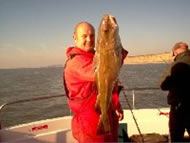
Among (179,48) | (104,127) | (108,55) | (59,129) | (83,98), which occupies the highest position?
(179,48)

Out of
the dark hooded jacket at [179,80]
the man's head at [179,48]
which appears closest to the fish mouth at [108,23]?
the dark hooded jacket at [179,80]

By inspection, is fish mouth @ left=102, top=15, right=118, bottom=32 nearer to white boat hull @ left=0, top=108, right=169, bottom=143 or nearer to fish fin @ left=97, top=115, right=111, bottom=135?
fish fin @ left=97, top=115, right=111, bottom=135

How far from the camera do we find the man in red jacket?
2.77 m

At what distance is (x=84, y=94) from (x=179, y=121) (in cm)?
277

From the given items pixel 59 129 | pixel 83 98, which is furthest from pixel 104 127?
pixel 59 129

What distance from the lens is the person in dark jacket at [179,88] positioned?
188 inches

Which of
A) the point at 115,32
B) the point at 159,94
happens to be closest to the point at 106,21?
the point at 115,32

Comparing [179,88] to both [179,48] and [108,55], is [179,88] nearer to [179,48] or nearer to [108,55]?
[179,48]

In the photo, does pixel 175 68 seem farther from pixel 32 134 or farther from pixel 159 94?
pixel 159 94

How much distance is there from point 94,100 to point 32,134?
12.5 feet

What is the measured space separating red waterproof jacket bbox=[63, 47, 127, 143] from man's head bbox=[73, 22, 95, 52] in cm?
10

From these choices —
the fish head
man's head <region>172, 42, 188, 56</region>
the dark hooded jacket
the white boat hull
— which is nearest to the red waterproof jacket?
the fish head

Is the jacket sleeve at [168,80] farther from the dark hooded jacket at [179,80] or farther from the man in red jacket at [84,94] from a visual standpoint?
the man in red jacket at [84,94]

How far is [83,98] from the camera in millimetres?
2850
